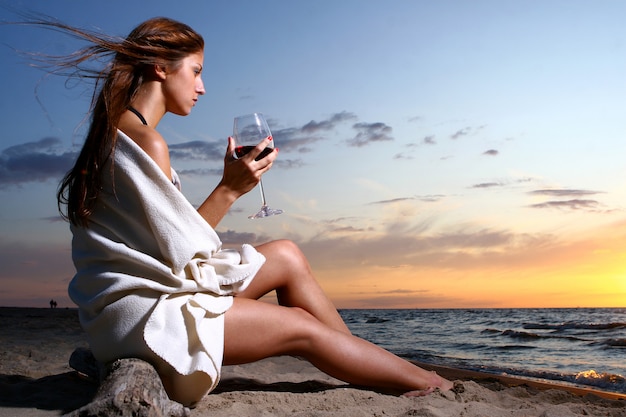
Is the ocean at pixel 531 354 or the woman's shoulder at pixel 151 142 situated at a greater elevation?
the woman's shoulder at pixel 151 142

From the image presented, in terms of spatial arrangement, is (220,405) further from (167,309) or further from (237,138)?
(237,138)

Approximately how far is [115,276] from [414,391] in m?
1.71

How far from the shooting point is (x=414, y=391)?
3020 millimetres

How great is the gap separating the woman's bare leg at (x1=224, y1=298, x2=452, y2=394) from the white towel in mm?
214

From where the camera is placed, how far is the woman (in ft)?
7.36

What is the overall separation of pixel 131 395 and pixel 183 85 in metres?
1.36

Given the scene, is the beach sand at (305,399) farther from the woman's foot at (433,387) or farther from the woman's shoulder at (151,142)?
the woman's shoulder at (151,142)

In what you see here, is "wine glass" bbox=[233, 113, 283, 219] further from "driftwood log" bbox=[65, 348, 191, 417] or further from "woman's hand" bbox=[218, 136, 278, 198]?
"driftwood log" bbox=[65, 348, 191, 417]

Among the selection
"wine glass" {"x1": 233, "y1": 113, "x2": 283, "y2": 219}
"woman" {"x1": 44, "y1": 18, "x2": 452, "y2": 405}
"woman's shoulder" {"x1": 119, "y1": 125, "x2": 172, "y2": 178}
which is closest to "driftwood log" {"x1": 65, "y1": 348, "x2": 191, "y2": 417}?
"woman" {"x1": 44, "y1": 18, "x2": 452, "y2": 405}

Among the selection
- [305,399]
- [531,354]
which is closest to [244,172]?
[305,399]

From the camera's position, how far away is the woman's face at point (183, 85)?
2555 millimetres

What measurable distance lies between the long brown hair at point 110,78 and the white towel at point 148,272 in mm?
61

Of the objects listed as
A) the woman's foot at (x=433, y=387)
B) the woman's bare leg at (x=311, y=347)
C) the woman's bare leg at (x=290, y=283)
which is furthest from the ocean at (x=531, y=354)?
the woman's bare leg at (x=290, y=283)

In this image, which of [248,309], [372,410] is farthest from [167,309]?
[372,410]
